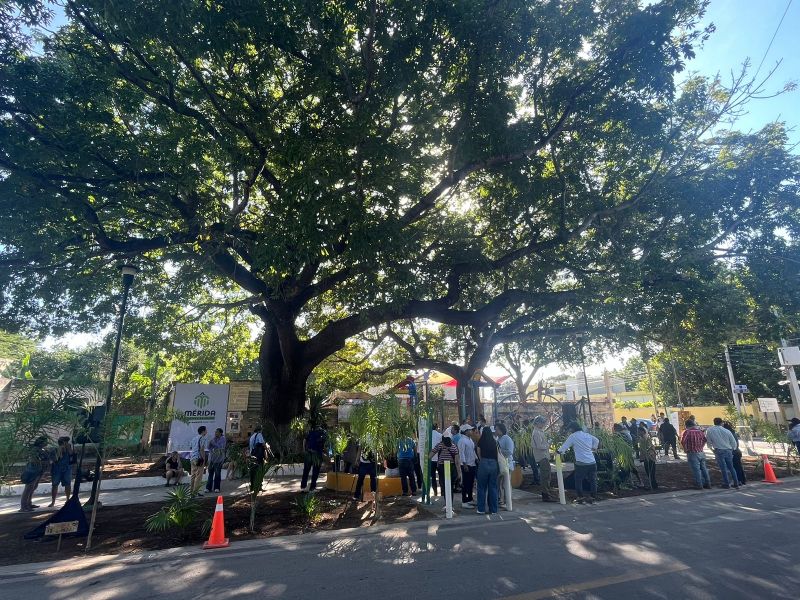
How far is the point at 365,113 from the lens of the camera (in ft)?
29.8

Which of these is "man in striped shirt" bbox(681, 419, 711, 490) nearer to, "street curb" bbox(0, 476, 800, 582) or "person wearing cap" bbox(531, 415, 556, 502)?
"street curb" bbox(0, 476, 800, 582)

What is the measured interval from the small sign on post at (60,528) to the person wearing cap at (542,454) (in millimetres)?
9264

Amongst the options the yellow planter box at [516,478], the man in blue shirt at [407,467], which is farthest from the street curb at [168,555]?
the yellow planter box at [516,478]

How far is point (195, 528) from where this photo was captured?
8055 millimetres

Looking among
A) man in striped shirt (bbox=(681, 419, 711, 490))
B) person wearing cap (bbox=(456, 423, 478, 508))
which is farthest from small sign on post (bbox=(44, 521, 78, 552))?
man in striped shirt (bbox=(681, 419, 711, 490))

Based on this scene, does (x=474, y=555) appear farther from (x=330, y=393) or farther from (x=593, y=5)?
(x=330, y=393)

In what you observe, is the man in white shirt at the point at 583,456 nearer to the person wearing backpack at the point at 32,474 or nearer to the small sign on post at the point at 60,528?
the small sign on post at the point at 60,528

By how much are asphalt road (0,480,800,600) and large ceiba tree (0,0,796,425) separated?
5.22 meters

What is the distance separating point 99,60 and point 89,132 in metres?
1.42

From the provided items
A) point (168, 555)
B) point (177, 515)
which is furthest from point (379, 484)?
point (168, 555)

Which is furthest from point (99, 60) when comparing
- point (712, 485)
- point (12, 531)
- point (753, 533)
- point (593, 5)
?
point (712, 485)

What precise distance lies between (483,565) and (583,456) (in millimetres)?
4899

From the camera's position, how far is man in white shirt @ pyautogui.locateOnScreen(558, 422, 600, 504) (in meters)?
9.45

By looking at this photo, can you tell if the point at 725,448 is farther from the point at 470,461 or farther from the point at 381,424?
the point at 381,424
